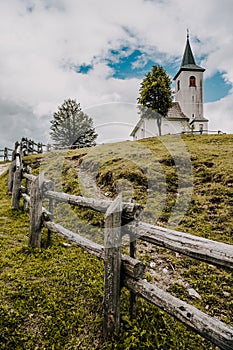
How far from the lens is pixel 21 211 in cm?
684

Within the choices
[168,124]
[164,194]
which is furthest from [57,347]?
[168,124]

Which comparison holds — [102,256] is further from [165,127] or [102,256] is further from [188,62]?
[188,62]

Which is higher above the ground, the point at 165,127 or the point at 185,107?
the point at 185,107

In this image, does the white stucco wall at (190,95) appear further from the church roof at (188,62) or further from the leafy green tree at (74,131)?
the leafy green tree at (74,131)

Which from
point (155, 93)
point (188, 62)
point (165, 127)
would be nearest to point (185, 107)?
point (165, 127)

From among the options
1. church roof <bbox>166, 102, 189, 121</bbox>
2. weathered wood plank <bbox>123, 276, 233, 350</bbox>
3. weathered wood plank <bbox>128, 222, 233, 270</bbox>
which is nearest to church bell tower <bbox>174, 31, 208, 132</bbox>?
church roof <bbox>166, 102, 189, 121</bbox>

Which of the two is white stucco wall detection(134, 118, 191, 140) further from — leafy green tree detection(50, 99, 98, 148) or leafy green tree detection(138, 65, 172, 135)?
leafy green tree detection(50, 99, 98, 148)

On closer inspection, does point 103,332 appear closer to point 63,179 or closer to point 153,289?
point 153,289

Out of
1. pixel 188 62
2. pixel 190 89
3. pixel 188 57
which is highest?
pixel 188 57

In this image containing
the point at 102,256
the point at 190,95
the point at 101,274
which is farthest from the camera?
the point at 190,95

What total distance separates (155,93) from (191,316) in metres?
30.1

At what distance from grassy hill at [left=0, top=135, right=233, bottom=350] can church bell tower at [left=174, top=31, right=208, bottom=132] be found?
3555cm

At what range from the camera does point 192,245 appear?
215 centimetres

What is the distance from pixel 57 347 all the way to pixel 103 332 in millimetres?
474
